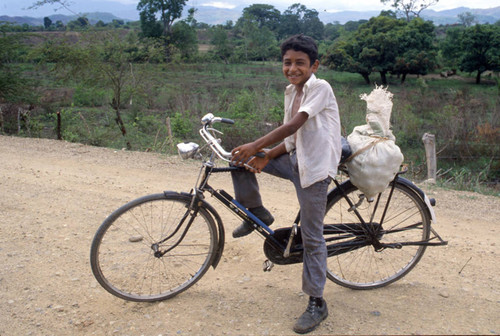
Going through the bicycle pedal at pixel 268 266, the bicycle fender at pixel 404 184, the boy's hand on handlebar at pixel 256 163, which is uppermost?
the boy's hand on handlebar at pixel 256 163

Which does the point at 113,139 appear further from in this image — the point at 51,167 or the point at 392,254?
the point at 392,254

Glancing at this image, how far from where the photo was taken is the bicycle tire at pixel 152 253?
2.85 meters

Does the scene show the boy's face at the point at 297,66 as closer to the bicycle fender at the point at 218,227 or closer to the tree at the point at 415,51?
the bicycle fender at the point at 218,227

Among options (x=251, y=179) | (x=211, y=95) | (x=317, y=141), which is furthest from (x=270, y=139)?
(x=211, y=95)

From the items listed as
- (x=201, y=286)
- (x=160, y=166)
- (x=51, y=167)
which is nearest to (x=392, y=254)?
(x=201, y=286)

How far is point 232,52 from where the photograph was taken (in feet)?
178

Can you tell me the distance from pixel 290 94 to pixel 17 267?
8.39 ft

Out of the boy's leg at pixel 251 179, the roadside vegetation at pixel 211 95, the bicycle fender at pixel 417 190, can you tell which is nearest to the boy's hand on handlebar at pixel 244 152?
the boy's leg at pixel 251 179

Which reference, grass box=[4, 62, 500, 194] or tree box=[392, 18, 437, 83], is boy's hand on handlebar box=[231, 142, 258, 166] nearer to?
grass box=[4, 62, 500, 194]

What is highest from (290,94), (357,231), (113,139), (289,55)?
(289,55)

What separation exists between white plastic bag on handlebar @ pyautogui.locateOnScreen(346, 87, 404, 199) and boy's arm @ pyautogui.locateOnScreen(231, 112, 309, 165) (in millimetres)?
549

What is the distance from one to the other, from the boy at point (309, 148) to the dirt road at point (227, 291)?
1.15ft

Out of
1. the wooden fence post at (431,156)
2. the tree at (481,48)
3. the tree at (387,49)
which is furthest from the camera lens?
the tree at (387,49)

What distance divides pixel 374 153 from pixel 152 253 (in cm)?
169
